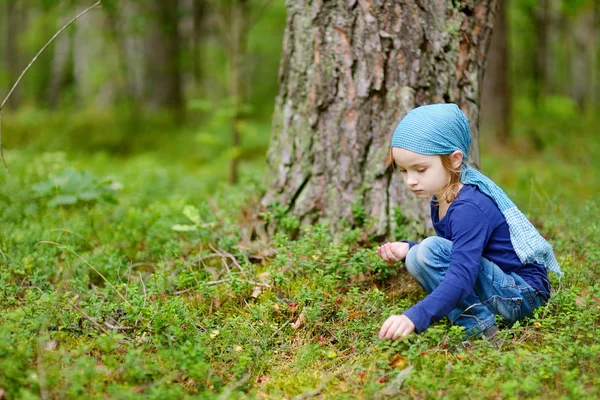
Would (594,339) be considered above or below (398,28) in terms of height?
below

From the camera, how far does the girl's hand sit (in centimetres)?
249

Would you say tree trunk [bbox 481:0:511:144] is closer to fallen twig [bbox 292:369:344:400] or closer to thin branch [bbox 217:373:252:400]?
fallen twig [bbox 292:369:344:400]

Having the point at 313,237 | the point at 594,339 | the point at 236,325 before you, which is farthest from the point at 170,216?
the point at 594,339

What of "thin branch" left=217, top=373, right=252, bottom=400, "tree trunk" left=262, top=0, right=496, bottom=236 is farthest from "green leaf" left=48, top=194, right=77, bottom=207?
"thin branch" left=217, top=373, right=252, bottom=400

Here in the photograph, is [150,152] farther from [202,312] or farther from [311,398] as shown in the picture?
[311,398]

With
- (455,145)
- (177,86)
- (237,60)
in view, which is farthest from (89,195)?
(177,86)

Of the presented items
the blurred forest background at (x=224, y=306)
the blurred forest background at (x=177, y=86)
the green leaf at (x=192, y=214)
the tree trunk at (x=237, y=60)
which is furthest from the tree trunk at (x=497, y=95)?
the green leaf at (x=192, y=214)

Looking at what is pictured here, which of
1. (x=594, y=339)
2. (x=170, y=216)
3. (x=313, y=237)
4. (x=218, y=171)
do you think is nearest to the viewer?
(x=594, y=339)

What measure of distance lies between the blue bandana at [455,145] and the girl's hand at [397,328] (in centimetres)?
74

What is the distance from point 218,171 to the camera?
8.24m

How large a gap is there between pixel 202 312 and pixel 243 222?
3.69 feet

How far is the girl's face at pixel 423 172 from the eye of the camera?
107 inches

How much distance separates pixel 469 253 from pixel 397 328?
20.3 inches

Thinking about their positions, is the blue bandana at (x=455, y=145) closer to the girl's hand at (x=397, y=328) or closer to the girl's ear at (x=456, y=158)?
the girl's ear at (x=456, y=158)
